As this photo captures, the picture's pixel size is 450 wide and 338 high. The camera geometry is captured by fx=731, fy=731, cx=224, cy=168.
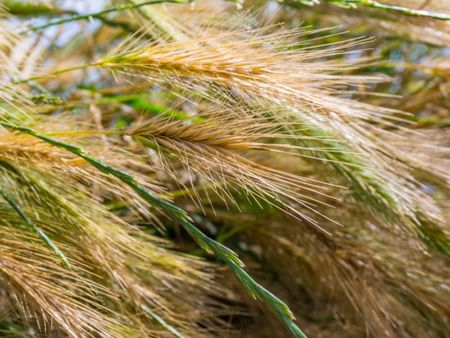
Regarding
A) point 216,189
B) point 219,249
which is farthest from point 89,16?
point 219,249

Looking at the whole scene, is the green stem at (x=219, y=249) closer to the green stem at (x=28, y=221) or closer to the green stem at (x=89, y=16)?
the green stem at (x=28, y=221)

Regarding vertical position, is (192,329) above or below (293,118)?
below

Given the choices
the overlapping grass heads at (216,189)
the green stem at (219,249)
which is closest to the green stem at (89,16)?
the overlapping grass heads at (216,189)

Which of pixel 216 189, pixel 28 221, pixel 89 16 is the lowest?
pixel 28 221

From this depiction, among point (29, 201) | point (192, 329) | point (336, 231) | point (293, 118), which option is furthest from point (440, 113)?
point (29, 201)

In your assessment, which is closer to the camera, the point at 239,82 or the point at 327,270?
the point at 239,82

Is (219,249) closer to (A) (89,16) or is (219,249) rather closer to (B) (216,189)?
(B) (216,189)

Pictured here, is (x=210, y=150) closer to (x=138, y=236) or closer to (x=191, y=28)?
(x=138, y=236)

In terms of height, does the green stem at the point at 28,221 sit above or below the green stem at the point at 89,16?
below
